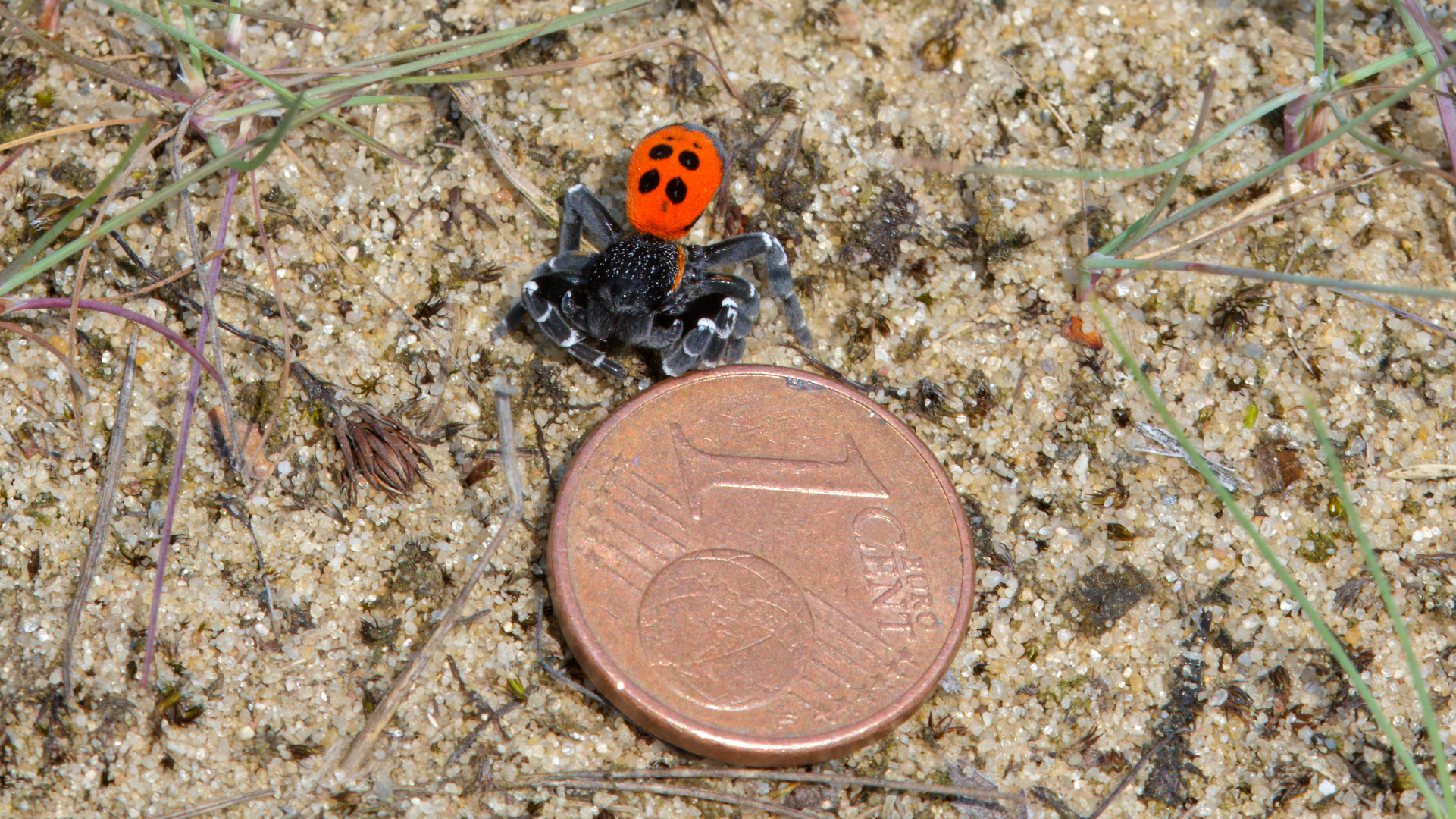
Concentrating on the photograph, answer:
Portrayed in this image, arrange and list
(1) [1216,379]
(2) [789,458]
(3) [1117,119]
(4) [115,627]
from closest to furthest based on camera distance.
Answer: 1. (4) [115,627]
2. (2) [789,458]
3. (1) [1216,379]
4. (3) [1117,119]

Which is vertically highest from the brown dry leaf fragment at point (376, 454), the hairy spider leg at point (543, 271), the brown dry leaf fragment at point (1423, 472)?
the hairy spider leg at point (543, 271)


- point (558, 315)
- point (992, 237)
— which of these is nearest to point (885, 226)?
point (992, 237)

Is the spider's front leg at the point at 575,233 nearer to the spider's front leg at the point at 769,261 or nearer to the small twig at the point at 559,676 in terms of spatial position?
the spider's front leg at the point at 769,261

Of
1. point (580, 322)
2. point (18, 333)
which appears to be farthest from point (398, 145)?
point (18, 333)

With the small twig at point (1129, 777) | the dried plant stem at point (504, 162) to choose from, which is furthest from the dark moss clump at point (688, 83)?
the small twig at point (1129, 777)

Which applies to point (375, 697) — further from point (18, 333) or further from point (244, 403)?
point (18, 333)

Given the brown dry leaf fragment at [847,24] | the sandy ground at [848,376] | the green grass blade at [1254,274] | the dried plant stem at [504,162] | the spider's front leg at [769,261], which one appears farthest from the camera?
the brown dry leaf fragment at [847,24]
